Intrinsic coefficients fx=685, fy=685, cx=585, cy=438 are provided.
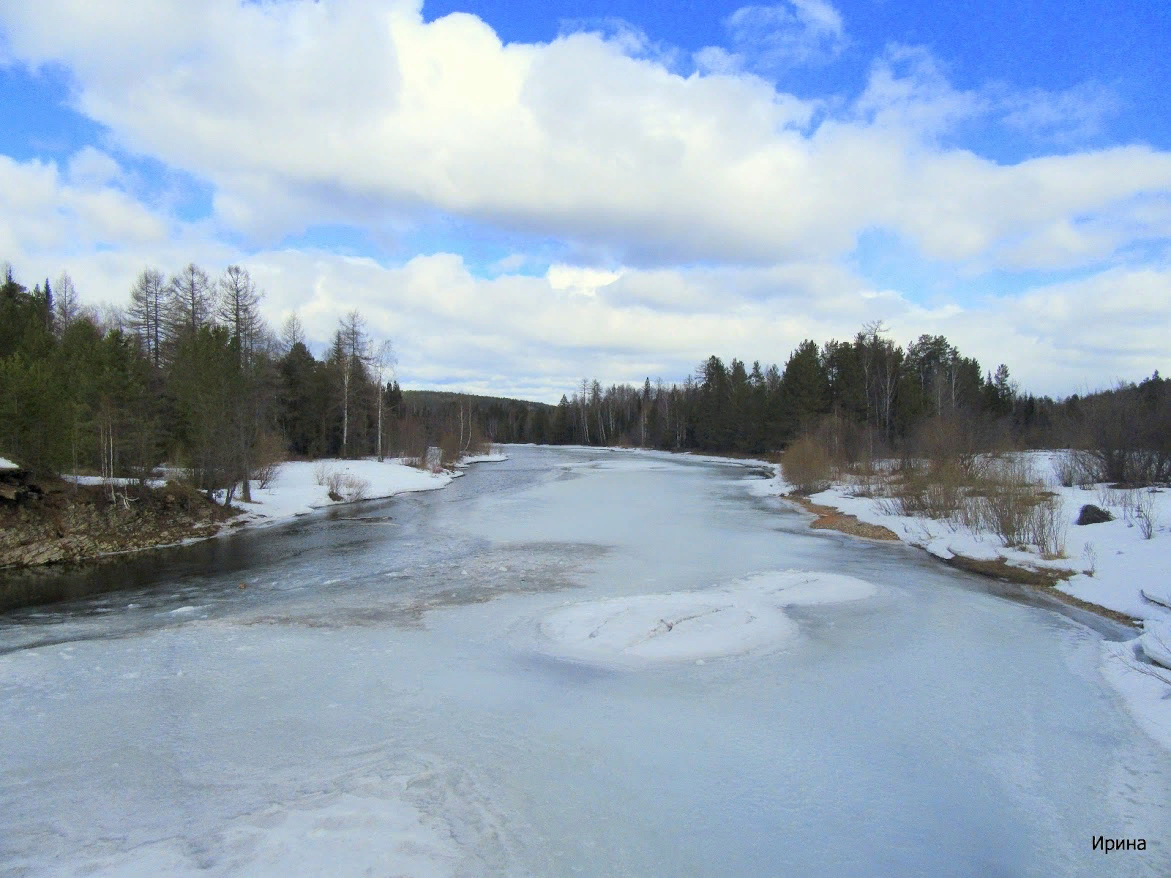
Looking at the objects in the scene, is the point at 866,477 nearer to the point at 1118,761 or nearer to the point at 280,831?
the point at 1118,761

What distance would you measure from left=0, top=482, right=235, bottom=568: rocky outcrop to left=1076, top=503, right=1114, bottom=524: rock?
913 inches

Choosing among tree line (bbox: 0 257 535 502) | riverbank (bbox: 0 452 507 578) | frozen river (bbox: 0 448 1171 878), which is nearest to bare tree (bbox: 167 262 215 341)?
tree line (bbox: 0 257 535 502)

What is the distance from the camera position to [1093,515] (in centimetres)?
1602

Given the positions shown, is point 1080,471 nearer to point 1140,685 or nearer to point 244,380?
point 1140,685

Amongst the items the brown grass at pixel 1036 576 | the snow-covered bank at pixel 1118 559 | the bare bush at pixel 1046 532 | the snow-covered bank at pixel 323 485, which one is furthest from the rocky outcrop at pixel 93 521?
the bare bush at pixel 1046 532

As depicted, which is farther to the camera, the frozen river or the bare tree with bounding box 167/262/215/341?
the bare tree with bounding box 167/262/215/341

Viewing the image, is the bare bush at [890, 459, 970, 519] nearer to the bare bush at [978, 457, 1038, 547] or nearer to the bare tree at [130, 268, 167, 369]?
the bare bush at [978, 457, 1038, 547]

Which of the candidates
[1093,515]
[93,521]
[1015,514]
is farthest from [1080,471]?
[93,521]

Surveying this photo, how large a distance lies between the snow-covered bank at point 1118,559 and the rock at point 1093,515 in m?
0.22

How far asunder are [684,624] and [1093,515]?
1230cm

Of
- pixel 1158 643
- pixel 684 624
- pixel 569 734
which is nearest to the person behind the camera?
pixel 569 734

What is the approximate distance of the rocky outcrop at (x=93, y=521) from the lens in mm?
15883

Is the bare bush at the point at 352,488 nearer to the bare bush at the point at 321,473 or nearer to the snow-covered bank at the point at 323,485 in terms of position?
the snow-covered bank at the point at 323,485

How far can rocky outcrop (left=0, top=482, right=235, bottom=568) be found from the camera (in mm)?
15883
